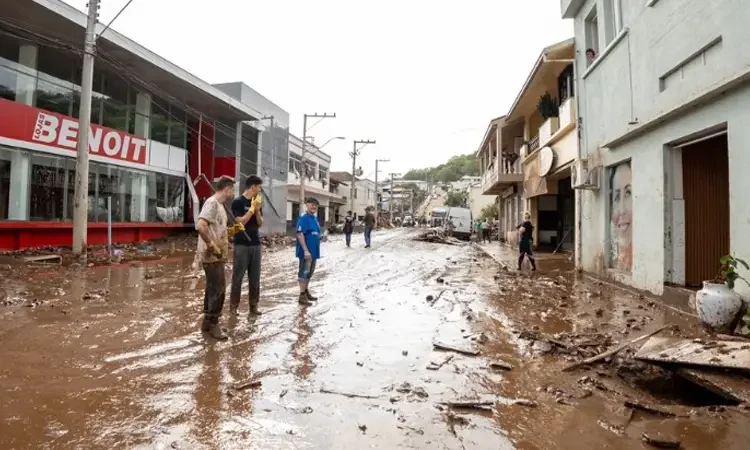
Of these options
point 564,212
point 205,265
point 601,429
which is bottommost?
point 601,429

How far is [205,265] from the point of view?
511 centimetres

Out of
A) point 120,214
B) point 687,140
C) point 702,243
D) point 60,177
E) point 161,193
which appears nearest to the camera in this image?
point 687,140

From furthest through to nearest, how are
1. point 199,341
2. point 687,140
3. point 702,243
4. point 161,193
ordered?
1. point 161,193
2. point 702,243
3. point 687,140
4. point 199,341

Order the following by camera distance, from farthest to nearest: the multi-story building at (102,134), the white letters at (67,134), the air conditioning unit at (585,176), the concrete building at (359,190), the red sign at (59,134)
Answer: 1. the concrete building at (359,190)
2. the white letters at (67,134)
3. the multi-story building at (102,134)
4. the red sign at (59,134)
5. the air conditioning unit at (585,176)

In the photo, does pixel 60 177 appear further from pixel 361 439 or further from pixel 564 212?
pixel 564 212

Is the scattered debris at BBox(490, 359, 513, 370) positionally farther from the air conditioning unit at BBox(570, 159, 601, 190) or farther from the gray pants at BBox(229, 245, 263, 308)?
the air conditioning unit at BBox(570, 159, 601, 190)

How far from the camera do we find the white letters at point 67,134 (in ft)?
50.6

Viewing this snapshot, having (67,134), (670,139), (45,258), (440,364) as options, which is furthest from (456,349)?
(67,134)

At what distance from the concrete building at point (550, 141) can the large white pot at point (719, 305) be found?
7.48 meters

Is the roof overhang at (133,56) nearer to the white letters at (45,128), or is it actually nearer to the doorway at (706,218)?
the white letters at (45,128)

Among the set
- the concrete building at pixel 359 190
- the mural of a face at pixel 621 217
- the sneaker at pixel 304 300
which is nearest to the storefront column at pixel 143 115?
the sneaker at pixel 304 300

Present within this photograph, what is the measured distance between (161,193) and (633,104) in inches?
744


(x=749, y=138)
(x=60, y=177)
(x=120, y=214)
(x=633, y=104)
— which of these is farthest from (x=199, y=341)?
(x=120, y=214)

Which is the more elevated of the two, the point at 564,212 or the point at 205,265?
the point at 564,212
